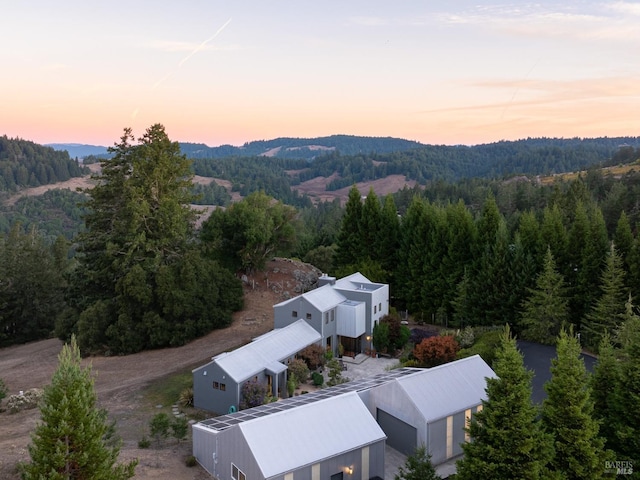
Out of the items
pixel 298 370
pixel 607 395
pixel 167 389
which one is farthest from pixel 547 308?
pixel 167 389

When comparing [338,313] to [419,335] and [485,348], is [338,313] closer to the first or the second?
[419,335]

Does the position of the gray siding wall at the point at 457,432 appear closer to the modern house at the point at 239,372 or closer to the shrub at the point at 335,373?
the shrub at the point at 335,373

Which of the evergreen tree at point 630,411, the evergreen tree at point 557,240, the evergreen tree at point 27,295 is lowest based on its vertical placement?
the evergreen tree at point 27,295

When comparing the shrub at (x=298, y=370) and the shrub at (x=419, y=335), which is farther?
the shrub at (x=419, y=335)

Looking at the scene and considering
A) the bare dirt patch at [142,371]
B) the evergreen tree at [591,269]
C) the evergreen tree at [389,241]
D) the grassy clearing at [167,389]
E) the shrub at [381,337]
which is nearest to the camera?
the bare dirt patch at [142,371]

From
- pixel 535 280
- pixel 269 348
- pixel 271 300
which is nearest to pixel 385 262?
pixel 271 300

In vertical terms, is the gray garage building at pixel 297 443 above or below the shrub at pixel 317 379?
above

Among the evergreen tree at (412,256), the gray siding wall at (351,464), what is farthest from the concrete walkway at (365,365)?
the gray siding wall at (351,464)
